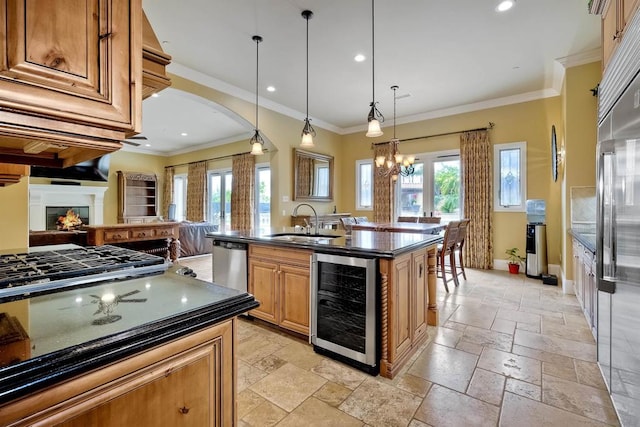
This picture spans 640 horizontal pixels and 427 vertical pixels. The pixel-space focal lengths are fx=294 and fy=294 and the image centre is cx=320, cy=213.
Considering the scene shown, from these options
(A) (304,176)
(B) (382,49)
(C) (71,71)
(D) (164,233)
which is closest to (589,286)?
(B) (382,49)

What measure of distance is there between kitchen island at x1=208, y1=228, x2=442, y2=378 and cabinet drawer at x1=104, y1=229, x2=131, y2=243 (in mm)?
1887

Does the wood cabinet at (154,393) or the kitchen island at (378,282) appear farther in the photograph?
the kitchen island at (378,282)

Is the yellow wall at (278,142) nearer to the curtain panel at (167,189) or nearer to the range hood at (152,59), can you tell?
the range hood at (152,59)

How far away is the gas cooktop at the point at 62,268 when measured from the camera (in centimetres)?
107

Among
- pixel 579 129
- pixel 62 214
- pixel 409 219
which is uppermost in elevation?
pixel 579 129

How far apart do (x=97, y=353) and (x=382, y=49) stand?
4.14 m

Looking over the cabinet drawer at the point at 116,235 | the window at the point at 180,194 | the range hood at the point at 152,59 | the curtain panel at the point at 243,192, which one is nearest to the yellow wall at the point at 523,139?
the curtain panel at the point at 243,192

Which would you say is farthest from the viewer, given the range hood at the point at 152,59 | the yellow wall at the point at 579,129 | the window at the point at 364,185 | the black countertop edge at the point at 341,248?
the window at the point at 364,185

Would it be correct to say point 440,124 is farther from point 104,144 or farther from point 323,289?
point 104,144

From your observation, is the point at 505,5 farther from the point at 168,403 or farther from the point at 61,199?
the point at 61,199

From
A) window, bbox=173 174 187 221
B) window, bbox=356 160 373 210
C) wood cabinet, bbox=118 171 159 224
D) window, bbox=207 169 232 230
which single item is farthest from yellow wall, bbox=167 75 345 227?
window, bbox=173 174 187 221

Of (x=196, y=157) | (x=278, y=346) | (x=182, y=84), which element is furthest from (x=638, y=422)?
(x=196, y=157)

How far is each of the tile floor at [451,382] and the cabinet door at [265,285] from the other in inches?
7.3

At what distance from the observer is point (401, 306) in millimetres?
2229
